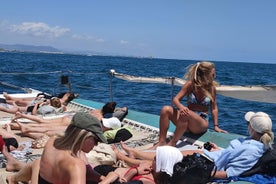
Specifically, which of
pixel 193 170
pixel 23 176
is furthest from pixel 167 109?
pixel 23 176

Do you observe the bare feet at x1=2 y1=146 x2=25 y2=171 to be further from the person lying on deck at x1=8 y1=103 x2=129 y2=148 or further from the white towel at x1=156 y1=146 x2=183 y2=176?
the white towel at x1=156 y1=146 x2=183 y2=176

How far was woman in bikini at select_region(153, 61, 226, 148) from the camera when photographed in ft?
16.2

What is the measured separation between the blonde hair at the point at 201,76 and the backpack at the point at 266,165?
1.50 meters

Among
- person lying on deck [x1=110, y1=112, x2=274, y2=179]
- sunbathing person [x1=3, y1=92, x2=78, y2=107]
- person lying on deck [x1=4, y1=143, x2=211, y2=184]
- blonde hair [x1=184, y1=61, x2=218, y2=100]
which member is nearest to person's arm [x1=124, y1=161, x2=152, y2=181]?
person lying on deck [x1=4, y1=143, x2=211, y2=184]

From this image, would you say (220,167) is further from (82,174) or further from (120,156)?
(82,174)

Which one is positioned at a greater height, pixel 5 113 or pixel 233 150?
pixel 233 150

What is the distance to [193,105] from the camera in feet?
17.0

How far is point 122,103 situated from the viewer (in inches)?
536

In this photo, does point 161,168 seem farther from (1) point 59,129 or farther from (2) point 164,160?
(1) point 59,129

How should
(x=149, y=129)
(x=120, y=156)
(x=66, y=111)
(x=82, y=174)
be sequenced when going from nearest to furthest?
(x=82, y=174) < (x=120, y=156) < (x=149, y=129) < (x=66, y=111)

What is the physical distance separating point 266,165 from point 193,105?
1623 millimetres

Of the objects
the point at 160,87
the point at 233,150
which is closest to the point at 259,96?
the point at 233,150

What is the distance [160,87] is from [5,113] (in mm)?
12127

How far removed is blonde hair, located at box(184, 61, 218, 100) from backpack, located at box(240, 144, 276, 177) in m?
1.50
